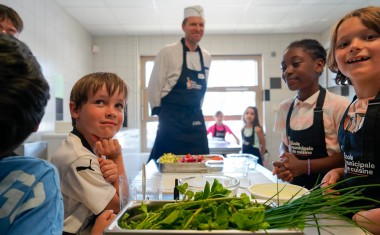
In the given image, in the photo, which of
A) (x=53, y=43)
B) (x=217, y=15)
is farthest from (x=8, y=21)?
(x=217, y=15)

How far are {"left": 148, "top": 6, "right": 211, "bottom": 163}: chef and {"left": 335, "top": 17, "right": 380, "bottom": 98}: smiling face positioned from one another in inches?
43.6

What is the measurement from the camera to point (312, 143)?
4.00ft

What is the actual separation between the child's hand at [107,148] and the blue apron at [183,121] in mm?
876

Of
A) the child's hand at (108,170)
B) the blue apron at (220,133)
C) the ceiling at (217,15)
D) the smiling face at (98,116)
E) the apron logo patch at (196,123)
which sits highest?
the ceiling at (217,15)

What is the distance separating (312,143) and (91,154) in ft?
3.04

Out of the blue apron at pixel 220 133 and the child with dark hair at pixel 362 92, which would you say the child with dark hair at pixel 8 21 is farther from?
the blue apron at pixel 220 133

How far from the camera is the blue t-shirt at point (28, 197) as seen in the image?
41cm

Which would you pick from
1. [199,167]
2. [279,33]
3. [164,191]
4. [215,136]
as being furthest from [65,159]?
[279,33]

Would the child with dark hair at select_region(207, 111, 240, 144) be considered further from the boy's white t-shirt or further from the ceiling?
the boy's white t-shirt

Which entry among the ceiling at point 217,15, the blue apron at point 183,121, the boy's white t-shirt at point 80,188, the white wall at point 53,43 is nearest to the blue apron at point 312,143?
the blue apron at point 183,121

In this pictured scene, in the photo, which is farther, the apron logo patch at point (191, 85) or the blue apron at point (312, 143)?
the apron logo patch at point (191, 85)

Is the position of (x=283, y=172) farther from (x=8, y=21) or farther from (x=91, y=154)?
(x=8, y=21)

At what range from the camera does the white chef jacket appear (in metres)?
1.98

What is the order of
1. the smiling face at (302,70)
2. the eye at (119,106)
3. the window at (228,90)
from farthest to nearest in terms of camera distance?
the window at (228,90) → the smiling face at (302,70) → the eye at (119,106)
